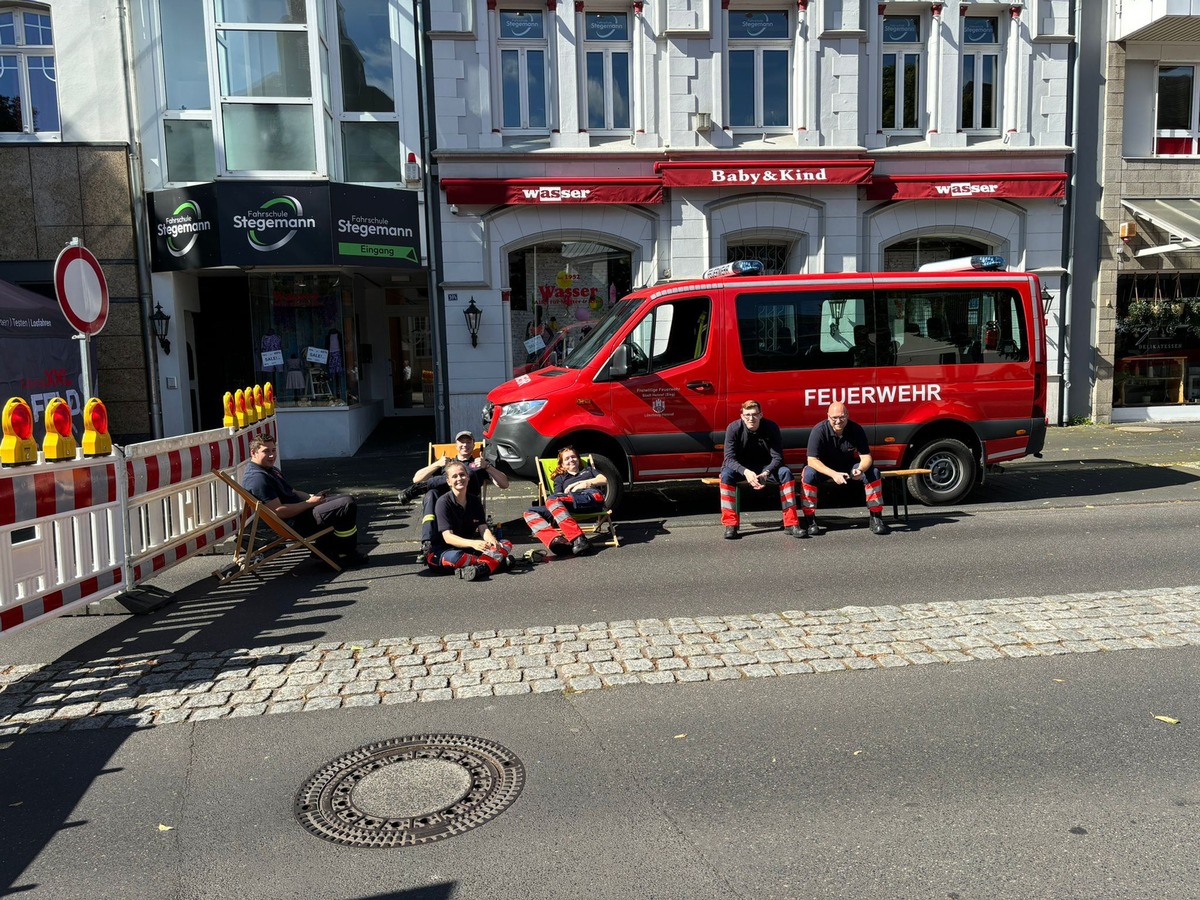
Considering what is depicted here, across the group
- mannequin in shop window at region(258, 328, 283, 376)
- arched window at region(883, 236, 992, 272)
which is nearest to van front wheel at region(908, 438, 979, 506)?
arched window at region(883, 236, 992, 272)

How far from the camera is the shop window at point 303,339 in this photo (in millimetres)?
15672

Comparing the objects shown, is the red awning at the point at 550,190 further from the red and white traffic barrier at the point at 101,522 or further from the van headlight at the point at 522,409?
the red and white traffic barrier at the point at 101,522

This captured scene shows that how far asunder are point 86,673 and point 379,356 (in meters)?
13.8

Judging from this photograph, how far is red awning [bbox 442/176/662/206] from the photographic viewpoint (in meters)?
15.4

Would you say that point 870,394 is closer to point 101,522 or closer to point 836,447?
point 836,447

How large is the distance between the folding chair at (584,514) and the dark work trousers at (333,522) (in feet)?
6.47

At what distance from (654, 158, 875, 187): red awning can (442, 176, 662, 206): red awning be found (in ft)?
1.45

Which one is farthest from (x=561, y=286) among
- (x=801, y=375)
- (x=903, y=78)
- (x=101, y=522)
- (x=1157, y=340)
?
(x=1157, y=340)

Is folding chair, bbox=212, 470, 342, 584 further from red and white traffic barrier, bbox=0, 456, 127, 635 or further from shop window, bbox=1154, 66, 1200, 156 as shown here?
shop window, bbox=1154, 66, 1200, 156

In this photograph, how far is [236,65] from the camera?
1456 cm

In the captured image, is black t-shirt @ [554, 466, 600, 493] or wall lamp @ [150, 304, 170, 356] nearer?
black t-shirt @ [554, 466, 600, 493]

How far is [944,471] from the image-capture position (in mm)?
10492

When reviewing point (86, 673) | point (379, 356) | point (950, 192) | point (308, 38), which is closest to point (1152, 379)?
point (950, 192)

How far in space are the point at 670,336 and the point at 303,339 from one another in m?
8.49
